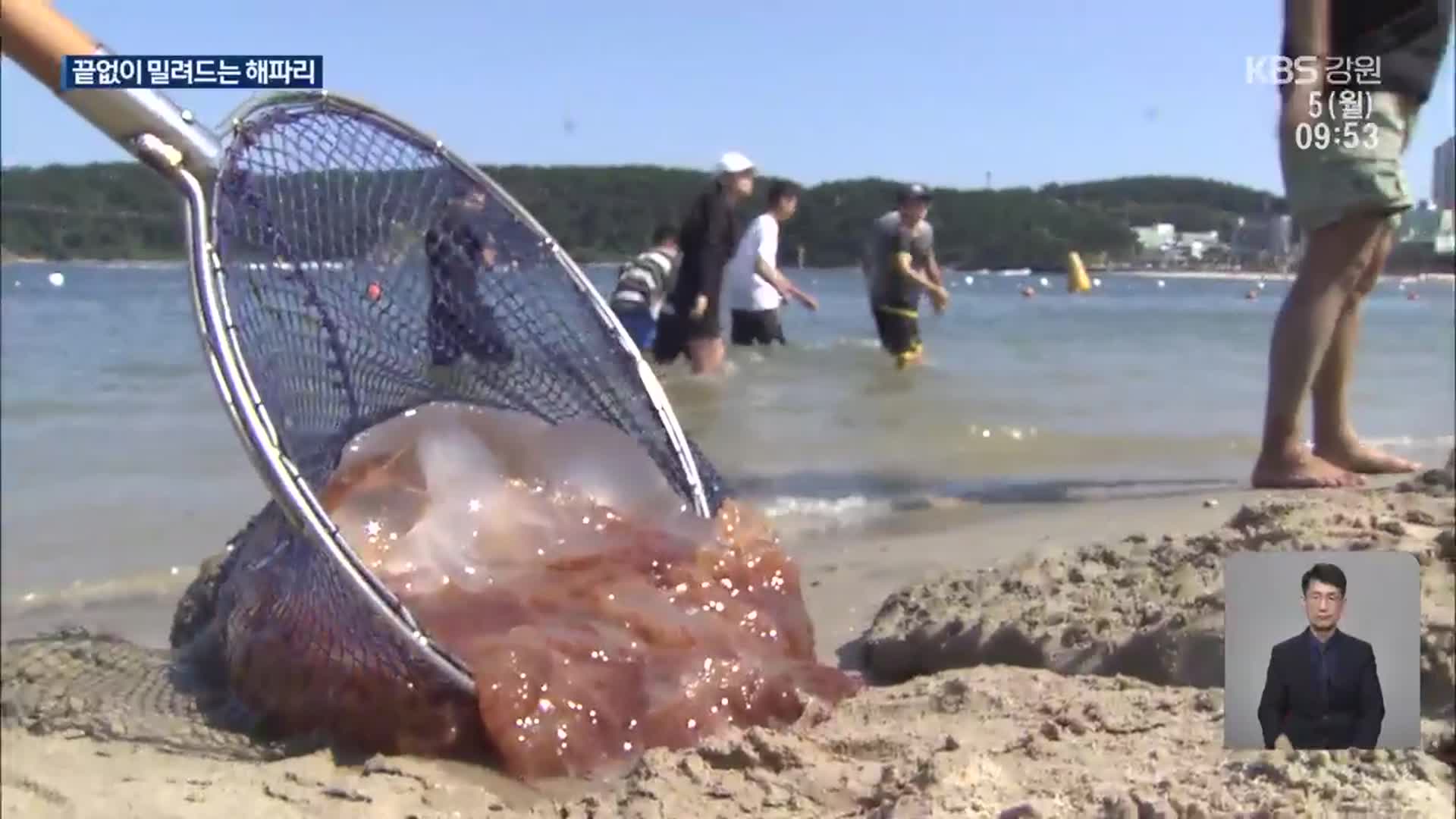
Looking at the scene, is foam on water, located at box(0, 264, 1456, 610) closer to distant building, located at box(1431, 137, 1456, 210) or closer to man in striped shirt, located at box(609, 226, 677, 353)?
man in striped shirt, located at box(609, 226, 677, 353)

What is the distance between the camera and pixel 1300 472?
3363mm

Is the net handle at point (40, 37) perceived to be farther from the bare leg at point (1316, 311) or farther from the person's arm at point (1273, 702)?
the bare leg at point (1316, 311)

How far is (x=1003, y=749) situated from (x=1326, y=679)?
54cm

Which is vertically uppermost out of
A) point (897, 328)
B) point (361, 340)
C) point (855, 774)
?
point (361, 340)

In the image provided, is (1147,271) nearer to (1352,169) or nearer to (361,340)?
(1352,169)

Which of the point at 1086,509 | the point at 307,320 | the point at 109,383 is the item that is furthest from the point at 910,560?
the point at 109,383

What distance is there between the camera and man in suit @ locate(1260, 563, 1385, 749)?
1.55 m

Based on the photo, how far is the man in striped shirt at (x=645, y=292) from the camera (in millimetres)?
6770

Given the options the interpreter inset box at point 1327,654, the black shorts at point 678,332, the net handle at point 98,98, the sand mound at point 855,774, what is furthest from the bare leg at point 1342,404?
the black shorts at point 678,332

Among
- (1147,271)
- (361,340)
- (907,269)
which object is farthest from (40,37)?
(907,269)

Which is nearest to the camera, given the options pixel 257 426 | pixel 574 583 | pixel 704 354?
pixel 257 426

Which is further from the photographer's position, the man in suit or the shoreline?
the shoreline

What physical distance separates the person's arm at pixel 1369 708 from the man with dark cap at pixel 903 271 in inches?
284

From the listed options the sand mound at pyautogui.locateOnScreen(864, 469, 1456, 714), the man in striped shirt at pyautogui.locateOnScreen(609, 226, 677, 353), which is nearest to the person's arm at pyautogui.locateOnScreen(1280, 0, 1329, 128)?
the sand mound at pyautogui.locateOnScreen(864, 469, 1456, 714)
